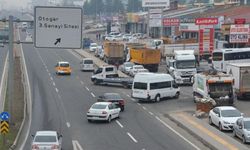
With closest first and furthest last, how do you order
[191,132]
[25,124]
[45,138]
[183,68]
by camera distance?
[45,138] < [191,132] < [25,124] < [183,68]

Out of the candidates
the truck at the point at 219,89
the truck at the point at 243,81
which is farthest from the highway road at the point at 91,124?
the truck at the point at 243,81

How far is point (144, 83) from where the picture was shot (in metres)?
51.0

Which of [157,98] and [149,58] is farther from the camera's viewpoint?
[149,58]

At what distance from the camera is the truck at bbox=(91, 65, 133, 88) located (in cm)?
6234

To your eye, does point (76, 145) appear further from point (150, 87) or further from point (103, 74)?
point (103, 74)

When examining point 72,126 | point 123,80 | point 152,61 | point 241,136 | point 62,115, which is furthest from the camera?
point 152,61

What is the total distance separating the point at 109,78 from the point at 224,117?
28017mm

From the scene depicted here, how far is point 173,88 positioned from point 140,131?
51.6 feet

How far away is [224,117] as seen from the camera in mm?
37875

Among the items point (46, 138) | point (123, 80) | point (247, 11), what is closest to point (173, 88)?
point (123, 80)

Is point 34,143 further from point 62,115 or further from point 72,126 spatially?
point 62,115

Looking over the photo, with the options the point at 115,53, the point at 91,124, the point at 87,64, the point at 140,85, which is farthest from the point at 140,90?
the point at 115,53

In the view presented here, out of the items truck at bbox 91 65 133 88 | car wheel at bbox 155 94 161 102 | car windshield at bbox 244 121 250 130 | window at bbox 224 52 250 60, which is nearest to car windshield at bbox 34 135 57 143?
car windshield at bbox 244 121 250 130

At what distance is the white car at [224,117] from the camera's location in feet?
122
